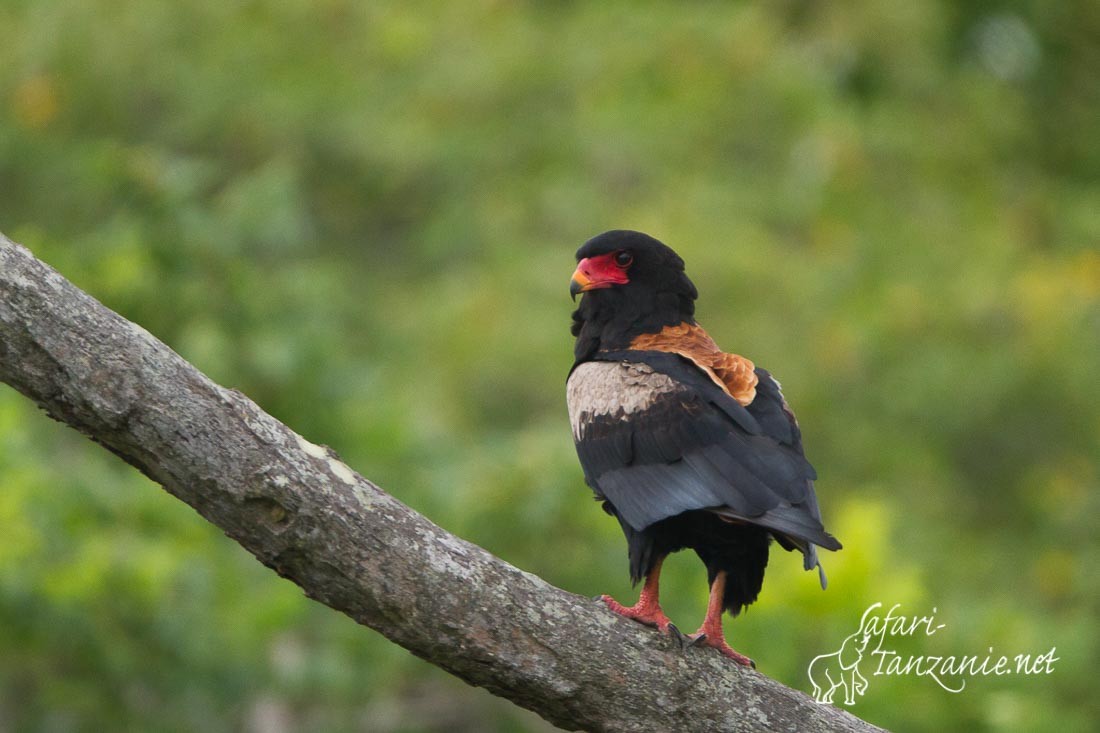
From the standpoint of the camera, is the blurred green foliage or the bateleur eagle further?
the blurred green foliage

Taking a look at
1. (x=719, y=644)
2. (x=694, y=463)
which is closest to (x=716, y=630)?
(x=719, y=644)

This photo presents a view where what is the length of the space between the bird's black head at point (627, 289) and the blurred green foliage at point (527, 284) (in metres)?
2.32

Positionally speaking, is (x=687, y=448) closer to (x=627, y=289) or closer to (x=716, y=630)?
(x=716, y=630)

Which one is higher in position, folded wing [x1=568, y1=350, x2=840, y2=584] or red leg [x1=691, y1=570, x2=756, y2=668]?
folded wing [x1=568, y1=350, x2=840, y2=584]

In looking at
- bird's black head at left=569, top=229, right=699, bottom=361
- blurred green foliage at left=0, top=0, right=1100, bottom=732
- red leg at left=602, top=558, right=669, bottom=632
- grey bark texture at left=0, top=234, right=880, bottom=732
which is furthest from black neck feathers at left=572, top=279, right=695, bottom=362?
blurred green foliage at left=0, top=0, right=1100, bottom=732

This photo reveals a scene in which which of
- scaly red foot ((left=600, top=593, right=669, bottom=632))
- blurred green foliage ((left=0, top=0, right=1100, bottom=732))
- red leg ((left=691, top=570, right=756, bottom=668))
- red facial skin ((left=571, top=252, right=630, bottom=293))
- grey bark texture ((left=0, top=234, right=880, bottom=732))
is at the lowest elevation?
grey bark texture ((left=0, top=234, right=880, bottom=732))

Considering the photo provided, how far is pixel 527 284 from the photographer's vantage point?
10094mm

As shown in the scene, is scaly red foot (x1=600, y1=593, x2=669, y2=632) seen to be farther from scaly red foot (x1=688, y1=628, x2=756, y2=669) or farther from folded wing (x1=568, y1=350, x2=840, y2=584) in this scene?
folded wing (x1=568, y1=350, x2=840, y2=584)

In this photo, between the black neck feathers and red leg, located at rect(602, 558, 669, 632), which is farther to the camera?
the black neck feathers

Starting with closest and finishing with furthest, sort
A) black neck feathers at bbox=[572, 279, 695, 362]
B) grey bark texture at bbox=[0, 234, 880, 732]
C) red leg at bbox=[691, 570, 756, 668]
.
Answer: grey bark texture at bbox=[0, 234, 880, 732]
red leg at bbox=[691, 570, 756, 668]
black neck feathers at bbox=[572, 279, 695, 362]

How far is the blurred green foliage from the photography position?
6848mm

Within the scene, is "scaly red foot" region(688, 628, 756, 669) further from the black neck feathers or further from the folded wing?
the black neck feathers

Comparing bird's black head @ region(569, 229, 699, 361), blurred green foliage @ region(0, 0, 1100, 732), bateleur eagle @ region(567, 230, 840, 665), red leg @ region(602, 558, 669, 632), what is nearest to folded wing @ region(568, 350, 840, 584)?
bateleur eagle @ region(567, 230, 840, 665)

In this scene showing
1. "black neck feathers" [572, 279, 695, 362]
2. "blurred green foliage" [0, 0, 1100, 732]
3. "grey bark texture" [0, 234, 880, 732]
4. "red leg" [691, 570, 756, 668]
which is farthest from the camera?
"blurred green foliage" [0, 0, 1100, 732]
